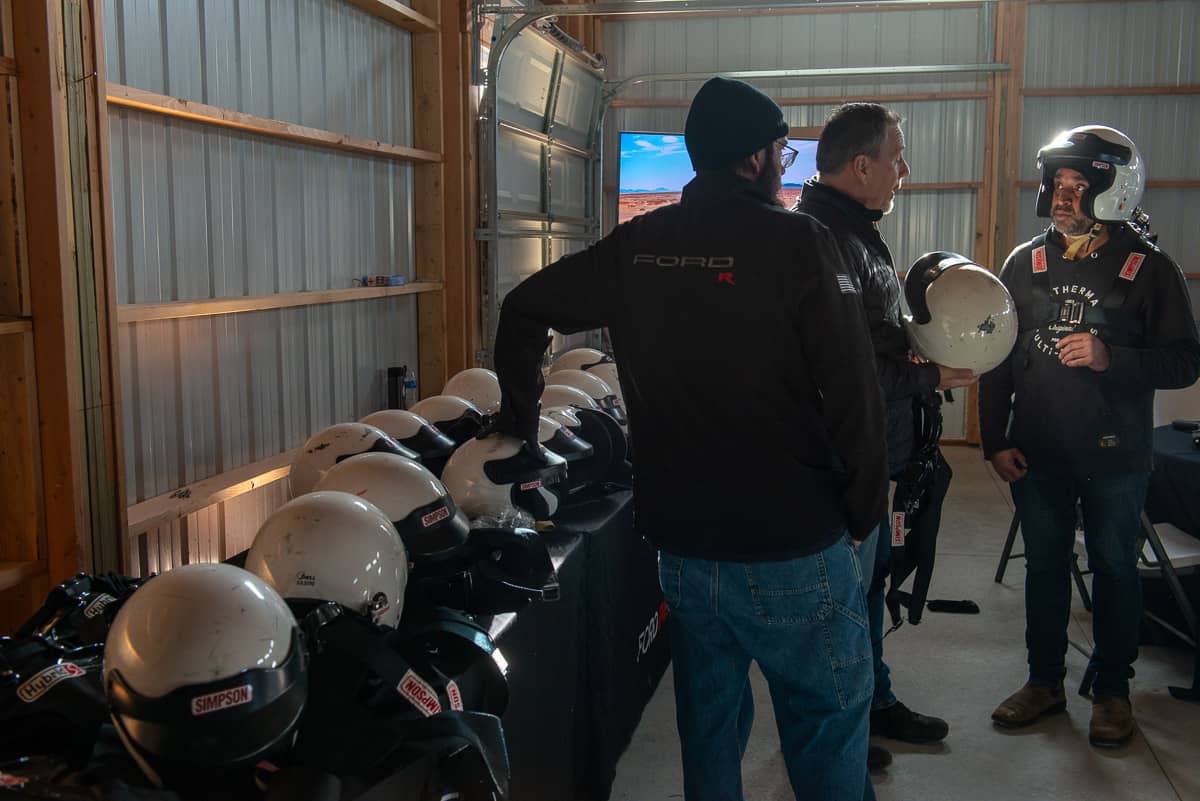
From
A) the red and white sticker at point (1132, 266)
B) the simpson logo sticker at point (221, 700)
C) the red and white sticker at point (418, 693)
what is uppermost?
the red and white sticker at point (1132, 266)

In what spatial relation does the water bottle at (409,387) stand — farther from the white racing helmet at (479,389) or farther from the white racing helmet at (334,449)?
the white racing helmet at (334,449)

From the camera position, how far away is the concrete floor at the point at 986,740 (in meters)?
3.37

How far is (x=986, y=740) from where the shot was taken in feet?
12.2

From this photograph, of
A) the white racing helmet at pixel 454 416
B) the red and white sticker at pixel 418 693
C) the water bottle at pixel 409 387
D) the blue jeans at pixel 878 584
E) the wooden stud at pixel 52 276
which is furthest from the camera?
the water bottle at pixel 409 387

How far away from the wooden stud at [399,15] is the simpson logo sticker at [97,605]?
3.58 m

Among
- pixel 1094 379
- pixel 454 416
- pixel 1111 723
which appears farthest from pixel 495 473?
pixel 1111 723

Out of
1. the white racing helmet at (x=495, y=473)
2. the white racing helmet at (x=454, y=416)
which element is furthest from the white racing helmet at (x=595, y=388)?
the white racing helmet at (x=495, y=473)

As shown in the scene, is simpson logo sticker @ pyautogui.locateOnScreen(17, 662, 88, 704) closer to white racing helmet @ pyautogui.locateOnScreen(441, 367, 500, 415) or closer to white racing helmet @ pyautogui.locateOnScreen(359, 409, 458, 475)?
white racing helmet @ pyautogui.locateOnScreen(359, 409, 458, 475)

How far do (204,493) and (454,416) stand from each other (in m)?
0.93

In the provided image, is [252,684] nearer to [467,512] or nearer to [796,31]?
[467,512]

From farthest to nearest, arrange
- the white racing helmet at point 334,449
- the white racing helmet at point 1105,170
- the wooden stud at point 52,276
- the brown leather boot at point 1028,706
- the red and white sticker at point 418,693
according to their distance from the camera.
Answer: the brown leather boot at point 1028,706 < the white racing helmet at point 1105,170 < the white racing helmet at point 334,449 < the wooden stud at point 52,276 < the red and white sticker at point 418,693

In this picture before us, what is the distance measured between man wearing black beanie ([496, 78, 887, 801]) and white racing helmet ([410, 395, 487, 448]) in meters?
1.35

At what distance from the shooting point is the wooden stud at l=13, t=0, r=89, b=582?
271 centimetres

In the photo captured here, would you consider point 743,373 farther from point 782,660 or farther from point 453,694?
point 453,694
